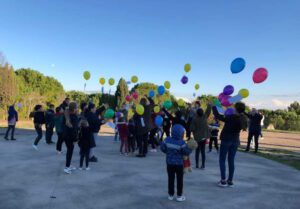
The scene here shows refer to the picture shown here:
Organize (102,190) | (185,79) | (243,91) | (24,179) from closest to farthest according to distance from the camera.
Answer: (102,190) < (24,179) < (243,91) < (185,79)

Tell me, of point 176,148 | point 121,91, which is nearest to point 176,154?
point 176,148

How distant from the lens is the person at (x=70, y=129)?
271 inches

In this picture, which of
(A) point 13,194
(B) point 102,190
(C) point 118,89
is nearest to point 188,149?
(B) point 102,190

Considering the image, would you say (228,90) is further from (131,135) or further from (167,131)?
(167,131)

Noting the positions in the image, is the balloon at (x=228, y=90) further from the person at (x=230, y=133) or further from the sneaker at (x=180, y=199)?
the sneaker at (x=180, y=199)

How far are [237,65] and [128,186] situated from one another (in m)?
3.94

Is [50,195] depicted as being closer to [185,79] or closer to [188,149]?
[188,149]

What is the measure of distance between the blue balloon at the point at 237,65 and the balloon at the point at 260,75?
410 millimetres

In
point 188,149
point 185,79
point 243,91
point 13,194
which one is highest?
point 185,79

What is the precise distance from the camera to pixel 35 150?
33.0 feet

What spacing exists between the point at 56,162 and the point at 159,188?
3.50 m

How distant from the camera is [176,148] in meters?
5.12

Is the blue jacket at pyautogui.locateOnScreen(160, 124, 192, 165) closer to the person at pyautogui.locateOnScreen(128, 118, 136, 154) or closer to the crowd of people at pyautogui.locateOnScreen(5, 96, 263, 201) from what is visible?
the crowd of people at pyautogui.locateOnScreen(5, 96, 263, 201)

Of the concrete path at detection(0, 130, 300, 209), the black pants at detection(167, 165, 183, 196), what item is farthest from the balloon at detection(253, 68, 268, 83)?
the black pants at detection(167, 165, 183, 196)
